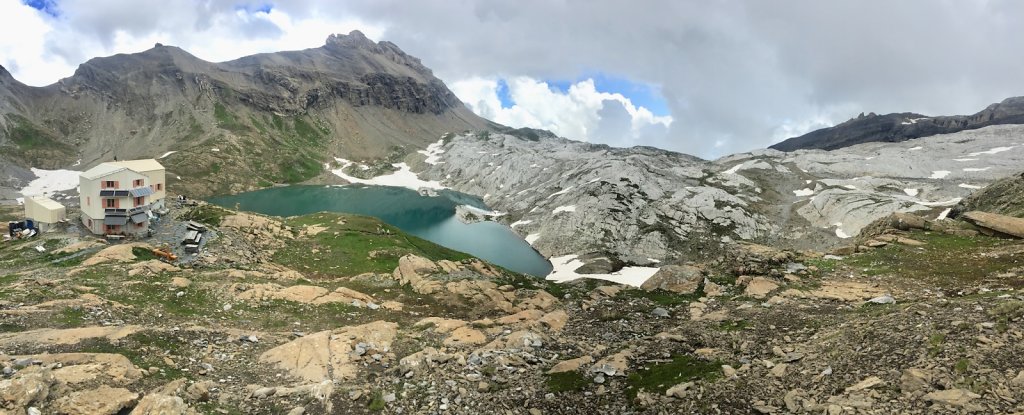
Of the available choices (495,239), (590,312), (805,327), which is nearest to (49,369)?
(590,312)

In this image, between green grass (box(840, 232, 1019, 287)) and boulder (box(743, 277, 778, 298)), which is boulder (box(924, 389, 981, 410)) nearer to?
boulder (box(743, 277, 778, 298))

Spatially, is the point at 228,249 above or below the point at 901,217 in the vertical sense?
below

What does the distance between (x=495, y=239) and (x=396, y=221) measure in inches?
1521

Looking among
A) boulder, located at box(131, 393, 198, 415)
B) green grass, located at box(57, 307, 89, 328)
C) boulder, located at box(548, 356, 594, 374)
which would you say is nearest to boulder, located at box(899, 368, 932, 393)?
boulder, located at box(548, 356, 594, 374)

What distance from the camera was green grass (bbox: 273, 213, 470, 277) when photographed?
5088 cm

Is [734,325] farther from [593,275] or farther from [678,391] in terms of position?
[593,275]

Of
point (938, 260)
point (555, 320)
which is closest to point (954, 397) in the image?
point (555, 320)

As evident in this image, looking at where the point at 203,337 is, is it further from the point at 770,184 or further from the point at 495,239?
the point at 770,184

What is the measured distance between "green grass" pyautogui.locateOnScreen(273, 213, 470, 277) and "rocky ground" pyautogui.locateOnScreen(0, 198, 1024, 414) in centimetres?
1031

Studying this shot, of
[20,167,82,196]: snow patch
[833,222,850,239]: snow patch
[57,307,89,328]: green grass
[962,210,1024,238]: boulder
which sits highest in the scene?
[20,167,82,196]: snow patch

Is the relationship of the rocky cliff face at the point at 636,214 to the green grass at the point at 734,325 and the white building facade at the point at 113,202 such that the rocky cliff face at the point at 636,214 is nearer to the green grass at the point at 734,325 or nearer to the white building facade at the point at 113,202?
the green grass at the point at 734,325

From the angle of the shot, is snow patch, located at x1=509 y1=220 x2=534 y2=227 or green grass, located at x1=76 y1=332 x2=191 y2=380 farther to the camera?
snow patch, located at x1=509 y1=220 x2=534 y2=227

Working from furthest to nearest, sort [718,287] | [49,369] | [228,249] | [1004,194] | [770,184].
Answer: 1. [770,184]
2. [1004,194]
3. [228,249]
4. [718,287]
5. [49,369]

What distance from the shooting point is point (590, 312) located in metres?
32.8
